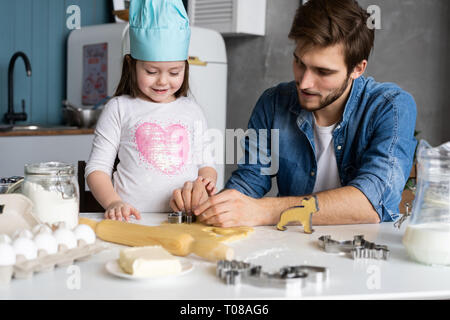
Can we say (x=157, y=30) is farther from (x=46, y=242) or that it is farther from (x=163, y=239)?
(x=46, y=242)

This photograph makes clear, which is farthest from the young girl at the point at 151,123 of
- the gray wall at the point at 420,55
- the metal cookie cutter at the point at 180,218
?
the gray wall at the point at 420,55

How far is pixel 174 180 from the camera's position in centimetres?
188

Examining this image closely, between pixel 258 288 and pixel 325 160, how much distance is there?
1.03 metres

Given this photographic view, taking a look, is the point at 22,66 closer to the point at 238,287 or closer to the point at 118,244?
the point at 118,244

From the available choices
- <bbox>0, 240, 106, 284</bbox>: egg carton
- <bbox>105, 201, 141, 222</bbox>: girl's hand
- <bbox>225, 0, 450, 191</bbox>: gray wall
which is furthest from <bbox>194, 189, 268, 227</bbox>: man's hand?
<bbox>225, 0, 450, 191</bbox>: gray wall

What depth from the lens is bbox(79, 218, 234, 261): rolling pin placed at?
1087 millimetres

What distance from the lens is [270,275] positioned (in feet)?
3.12

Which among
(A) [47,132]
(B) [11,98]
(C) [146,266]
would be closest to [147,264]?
(C) [146,266]

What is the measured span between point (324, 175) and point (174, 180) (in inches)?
19.2

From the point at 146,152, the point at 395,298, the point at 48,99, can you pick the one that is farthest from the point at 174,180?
the point at 48,99

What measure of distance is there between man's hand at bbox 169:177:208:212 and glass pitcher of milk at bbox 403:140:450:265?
0.59 m

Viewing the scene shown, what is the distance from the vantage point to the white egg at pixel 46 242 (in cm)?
98

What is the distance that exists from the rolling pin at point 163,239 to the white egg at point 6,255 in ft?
1.02

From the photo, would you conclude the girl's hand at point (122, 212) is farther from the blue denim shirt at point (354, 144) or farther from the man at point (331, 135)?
the blue denim shirt at point (354, 144)
